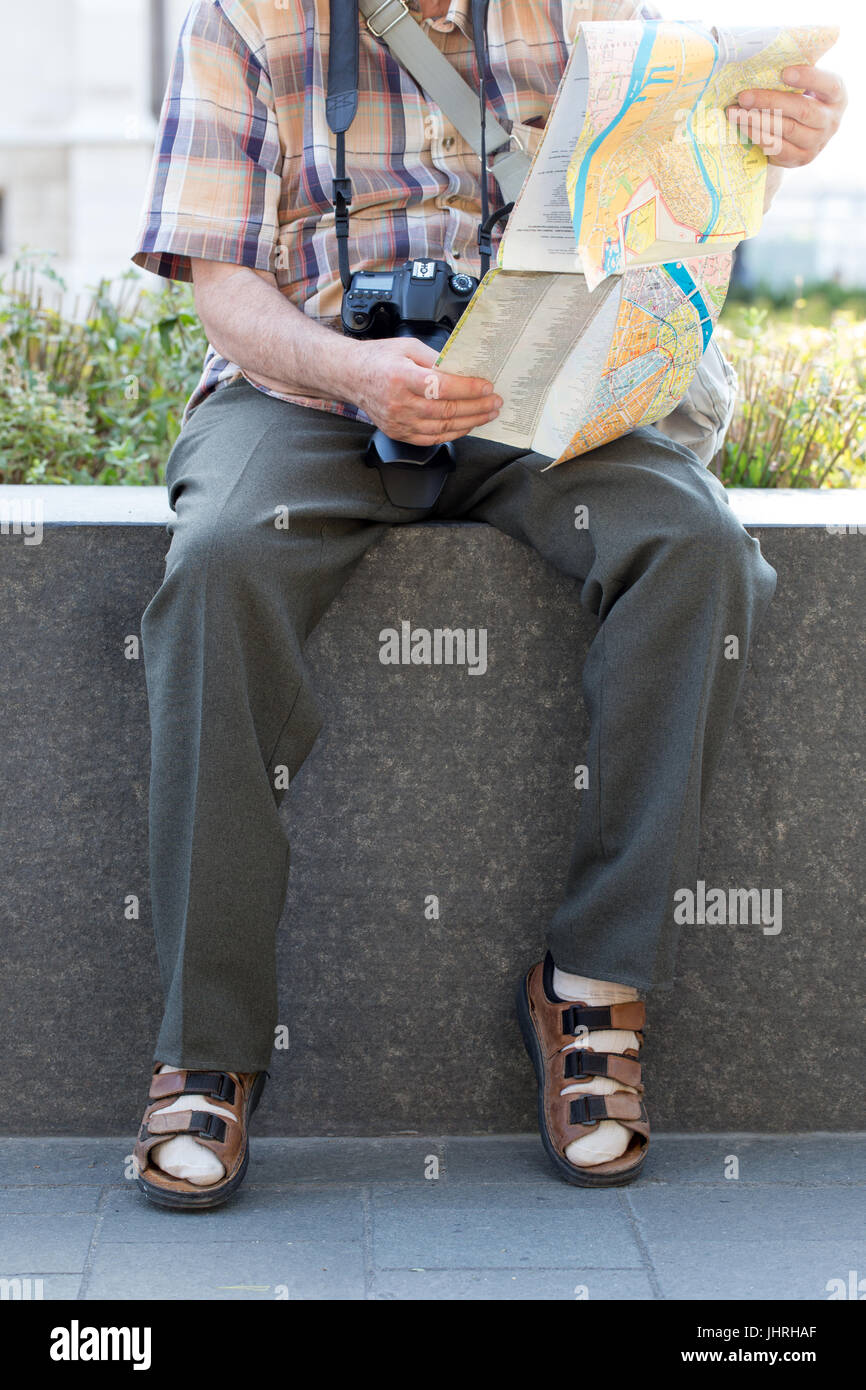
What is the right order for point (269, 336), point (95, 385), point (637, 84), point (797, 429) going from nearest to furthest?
1. point (637, 84)
2. point (269, 336)
3. point (797, 429)
4. point (95, 385)

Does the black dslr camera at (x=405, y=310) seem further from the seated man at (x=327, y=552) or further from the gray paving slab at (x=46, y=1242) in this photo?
the gray paving slab at (x=46, y=1242)

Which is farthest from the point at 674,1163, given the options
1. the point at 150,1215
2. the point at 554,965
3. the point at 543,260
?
the point at 543,260

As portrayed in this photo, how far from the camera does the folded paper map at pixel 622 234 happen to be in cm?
178

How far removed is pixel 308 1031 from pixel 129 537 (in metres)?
0.74

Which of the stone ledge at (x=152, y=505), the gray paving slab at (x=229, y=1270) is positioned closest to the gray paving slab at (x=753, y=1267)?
the gray paving slab at (x=229, y=1270)

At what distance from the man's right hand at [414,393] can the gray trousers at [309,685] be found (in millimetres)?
127

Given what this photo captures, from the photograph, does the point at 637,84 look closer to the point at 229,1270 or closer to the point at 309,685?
the point at 309,685

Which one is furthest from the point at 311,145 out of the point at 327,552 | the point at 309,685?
the point at 309,685

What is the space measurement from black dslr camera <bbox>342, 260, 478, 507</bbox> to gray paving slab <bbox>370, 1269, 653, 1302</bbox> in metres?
1.00

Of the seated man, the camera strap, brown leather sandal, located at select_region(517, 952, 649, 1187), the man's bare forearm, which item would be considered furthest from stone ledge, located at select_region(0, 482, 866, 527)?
brown leather sandal, located at select_region(517, 952, 649, 1187)

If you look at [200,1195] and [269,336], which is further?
[269,336]

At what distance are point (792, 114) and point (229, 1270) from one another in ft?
5.15

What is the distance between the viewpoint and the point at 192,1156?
196 centimetres

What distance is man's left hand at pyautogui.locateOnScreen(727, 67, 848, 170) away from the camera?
6.41ft
